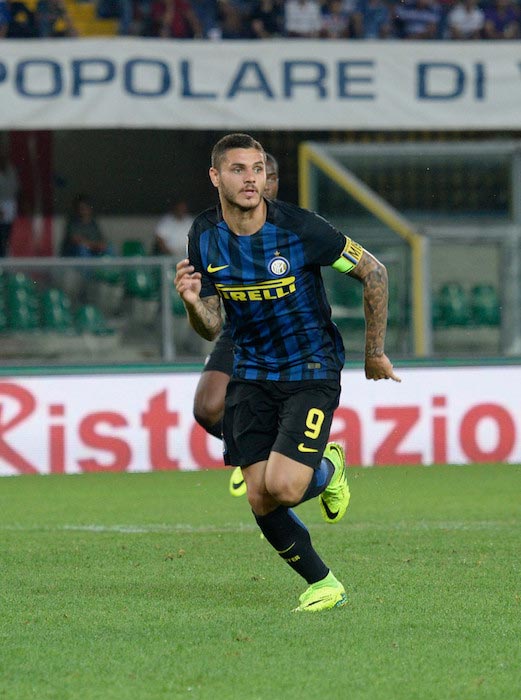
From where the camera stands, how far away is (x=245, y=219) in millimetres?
5781

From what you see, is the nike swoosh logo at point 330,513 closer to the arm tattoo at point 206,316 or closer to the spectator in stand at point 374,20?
the arm tattoo at point 206,316

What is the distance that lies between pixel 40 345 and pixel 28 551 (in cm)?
465

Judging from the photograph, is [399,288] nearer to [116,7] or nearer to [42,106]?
[42,106]

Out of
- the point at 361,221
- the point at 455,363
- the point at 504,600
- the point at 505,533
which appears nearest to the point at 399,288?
the point at 455,363

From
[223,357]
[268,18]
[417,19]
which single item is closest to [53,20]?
[268,18]

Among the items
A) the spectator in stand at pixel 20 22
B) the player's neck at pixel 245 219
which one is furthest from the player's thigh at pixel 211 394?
the spectator in stand at pixel 20 22

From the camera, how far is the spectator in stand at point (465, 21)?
15.8 m

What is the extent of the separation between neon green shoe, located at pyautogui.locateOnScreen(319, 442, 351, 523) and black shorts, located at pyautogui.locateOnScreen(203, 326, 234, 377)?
186cm

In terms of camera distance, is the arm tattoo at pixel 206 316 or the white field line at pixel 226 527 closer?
the arm tattoo at pixel 206 316

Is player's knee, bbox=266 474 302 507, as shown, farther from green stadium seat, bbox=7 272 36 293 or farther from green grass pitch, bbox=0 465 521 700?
green stadium seat, bbox=7 272 36 293

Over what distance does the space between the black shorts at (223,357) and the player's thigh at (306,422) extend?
2218 mm

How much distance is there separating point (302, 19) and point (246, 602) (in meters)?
10.8

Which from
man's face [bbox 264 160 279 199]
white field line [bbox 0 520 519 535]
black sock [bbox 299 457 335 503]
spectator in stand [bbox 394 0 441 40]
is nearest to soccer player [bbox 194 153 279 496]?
man's face [bbox 264 160 279 199]

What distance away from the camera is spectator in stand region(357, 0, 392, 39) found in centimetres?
1562
